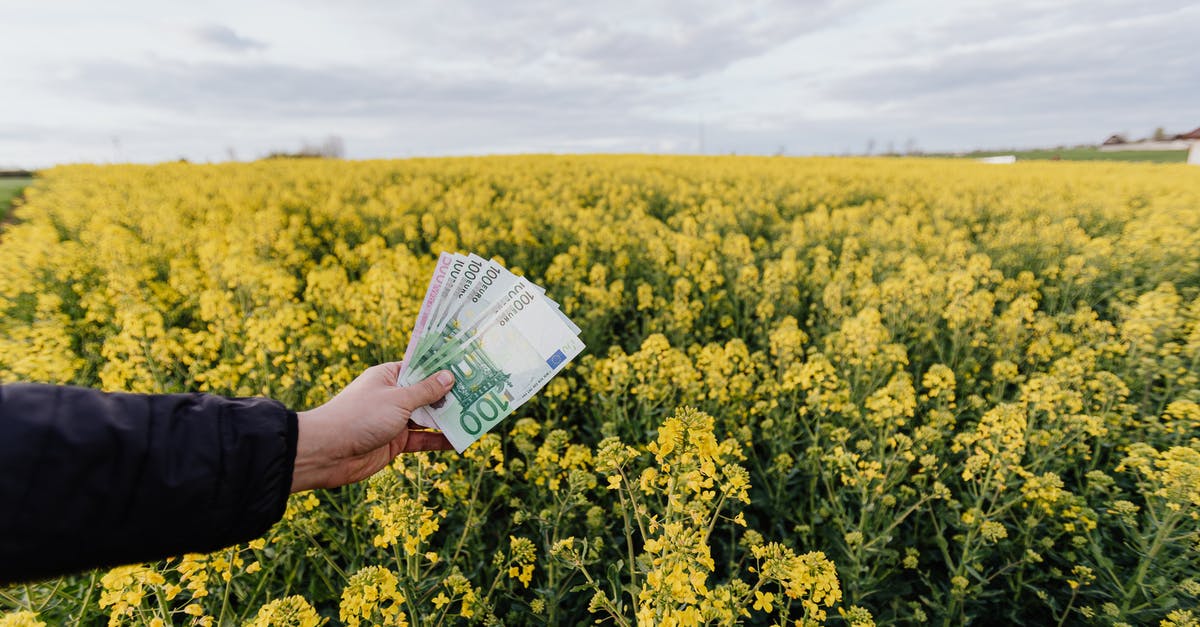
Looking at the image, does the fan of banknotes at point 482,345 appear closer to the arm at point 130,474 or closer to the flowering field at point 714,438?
the flowering field at point 714,438

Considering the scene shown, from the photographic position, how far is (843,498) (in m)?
3.06

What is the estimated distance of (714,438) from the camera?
5.32 feet

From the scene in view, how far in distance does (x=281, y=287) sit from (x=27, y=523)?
3821 millimetres

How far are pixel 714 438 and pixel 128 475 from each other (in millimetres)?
1492

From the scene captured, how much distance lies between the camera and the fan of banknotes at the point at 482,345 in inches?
78.6

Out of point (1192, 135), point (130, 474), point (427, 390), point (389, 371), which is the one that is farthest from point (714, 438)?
point (1192, 135)

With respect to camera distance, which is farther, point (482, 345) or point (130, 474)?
point (482, 345)

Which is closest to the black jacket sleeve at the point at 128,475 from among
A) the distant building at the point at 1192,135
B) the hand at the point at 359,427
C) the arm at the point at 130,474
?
the arm at the point at 130,474

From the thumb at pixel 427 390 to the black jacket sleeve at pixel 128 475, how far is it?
49 cm

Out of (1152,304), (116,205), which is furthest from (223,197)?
(1152,304)

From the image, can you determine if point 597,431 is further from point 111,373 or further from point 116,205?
point 116,205

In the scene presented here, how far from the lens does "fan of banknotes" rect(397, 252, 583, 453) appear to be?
1997 mm

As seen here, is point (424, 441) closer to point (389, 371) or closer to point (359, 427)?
point (389, 371)

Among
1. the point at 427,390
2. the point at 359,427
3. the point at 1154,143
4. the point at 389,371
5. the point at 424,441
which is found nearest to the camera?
the point at 359,427
